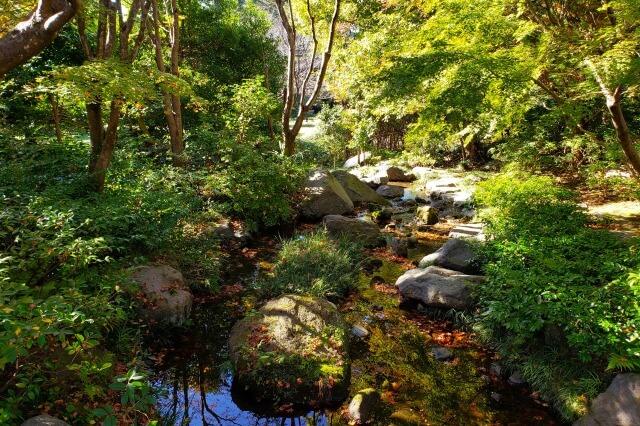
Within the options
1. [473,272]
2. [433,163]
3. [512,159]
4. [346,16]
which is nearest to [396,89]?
[473,272]

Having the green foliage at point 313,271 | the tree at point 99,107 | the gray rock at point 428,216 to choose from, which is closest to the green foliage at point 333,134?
the gray rock at point 428,216

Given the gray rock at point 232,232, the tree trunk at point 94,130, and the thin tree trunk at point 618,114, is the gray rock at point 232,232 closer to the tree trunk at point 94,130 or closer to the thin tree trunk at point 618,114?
the tree trunk at point 94,130

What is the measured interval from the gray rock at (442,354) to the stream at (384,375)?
0.07 metres

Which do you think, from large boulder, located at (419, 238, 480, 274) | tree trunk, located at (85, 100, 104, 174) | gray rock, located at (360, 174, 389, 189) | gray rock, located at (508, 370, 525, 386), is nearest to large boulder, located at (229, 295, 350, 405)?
gray rock, located at (508, 370, 525, 386)

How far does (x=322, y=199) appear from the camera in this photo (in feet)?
38.1

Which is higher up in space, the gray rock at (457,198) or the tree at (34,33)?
the tree at (34,33)

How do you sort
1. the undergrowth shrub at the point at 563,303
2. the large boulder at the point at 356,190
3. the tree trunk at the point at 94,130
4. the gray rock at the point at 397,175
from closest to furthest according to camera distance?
1. the undergrowth shrub at the point at 563,303
2. the tree trunk at the point at 94,130
3. the large boulder at the point at 356,190
4. the gray rock at the point at 397,175

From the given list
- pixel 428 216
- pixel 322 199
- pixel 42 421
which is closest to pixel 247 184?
pixel 322 199

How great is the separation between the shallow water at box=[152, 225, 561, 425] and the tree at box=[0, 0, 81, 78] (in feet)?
11.8

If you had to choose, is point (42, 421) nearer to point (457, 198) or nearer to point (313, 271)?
point (313, 271)

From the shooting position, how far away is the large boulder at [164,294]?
515 cm

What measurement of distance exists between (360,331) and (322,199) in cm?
651

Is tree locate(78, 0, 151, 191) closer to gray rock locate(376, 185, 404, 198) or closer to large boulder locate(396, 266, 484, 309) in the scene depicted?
large boulder locate(396, 266, 484, 309)

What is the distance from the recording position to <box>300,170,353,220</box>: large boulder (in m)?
11.4
